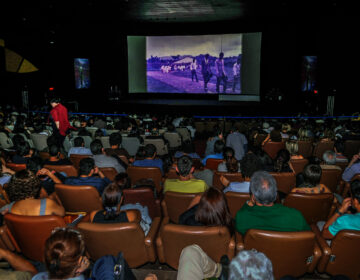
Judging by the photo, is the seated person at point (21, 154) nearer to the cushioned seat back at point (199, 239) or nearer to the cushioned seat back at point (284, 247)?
the cushioned seat back at point (199, 239)

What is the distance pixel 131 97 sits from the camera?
2047cm

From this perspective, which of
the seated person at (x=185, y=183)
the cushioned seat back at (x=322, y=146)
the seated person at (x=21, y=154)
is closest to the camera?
the seated person at (x=185, y=183)

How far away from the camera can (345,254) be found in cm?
244

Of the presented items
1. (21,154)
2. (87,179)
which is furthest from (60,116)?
(87,179)

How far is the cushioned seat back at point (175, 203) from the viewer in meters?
3.21

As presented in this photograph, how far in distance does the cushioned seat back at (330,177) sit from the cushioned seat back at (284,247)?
2.25m

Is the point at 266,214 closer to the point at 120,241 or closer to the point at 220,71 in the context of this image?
the point at 120,241

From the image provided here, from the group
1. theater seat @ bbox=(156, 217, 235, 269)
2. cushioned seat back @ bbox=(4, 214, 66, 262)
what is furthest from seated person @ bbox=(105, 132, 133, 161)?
theater seat @ bbox=(156, 217, 235, 269)

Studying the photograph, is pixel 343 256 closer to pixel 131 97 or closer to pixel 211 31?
pixel 211 31

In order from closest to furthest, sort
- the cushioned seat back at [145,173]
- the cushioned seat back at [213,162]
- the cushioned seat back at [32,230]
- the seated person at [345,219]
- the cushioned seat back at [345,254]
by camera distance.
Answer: the cushioned seat back at [345,254] → the cushioned seat back at [32,230] → the seated person at [345,219] → the cushioned seat back at [145,173] → the cushioned seat back at [213,162]

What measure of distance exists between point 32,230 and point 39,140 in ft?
17.5

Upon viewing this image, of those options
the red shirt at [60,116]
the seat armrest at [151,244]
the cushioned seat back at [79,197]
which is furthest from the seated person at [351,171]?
the red shirt at [60,116]

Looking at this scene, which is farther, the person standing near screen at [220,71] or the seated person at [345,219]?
the person standing near screen at [220,71]

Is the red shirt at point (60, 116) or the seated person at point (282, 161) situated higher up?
the red shirt at point (60, 116)
